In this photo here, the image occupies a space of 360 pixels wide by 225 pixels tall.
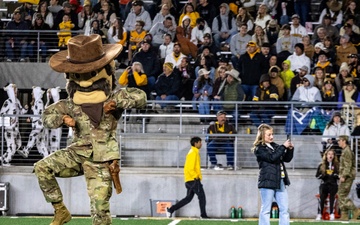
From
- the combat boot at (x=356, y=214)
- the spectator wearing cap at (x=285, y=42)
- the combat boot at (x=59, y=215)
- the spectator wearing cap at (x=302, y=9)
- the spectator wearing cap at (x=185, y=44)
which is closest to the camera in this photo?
the combat boot at (x=59, y=215)

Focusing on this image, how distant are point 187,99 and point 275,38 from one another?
2.66m

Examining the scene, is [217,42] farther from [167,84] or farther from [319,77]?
[319,77]

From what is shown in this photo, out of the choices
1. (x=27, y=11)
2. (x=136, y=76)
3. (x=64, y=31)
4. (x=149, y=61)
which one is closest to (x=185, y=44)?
(x=149, y=61)

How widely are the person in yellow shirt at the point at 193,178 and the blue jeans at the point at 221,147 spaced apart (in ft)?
4.26

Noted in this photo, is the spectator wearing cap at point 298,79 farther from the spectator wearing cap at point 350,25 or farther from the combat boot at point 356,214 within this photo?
the combat boot at point 356,214

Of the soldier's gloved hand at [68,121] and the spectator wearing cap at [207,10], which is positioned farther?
the spectator wearing cap at [207,10]

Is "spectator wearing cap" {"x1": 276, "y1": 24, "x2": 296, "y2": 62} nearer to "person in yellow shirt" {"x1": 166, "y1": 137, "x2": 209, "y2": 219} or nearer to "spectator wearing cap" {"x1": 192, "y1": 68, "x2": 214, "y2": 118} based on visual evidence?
"spectator wearing cap" {"x1": 192, "y1": 68, "x2": 214, "y2": 118}

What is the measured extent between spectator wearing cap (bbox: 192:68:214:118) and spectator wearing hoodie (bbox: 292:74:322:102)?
1877 mm

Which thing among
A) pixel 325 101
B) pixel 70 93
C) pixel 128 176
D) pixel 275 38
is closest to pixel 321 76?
pixel 325 101

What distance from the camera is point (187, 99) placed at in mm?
24953

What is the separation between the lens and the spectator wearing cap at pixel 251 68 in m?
24.5

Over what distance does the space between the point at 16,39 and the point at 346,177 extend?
956 cm

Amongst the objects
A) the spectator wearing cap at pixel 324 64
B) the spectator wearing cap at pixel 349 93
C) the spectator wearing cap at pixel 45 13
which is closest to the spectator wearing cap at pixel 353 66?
the spectator wearing cap at pixel 324 64

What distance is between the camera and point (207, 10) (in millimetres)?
27047
